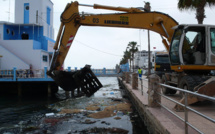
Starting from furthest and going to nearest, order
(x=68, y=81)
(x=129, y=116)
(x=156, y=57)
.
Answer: (x=156, y=57), (x=68, y=81), (x=129, y=116)

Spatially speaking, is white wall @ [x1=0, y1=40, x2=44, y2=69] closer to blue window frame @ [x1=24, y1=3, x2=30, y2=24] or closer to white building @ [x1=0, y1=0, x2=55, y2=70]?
white building @ [x1=0, y1=0, x2=55, y2=70]

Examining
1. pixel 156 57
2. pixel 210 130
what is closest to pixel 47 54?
pixel 156 57

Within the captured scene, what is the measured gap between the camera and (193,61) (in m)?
6.77

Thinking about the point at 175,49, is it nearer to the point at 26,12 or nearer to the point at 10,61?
the point at 10,61

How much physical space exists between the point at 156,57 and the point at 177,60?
27.8 feet

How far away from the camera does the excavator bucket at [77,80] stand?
8570 millimetres

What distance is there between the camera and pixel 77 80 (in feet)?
28.1

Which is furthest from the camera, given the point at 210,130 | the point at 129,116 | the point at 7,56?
the point at 7,56

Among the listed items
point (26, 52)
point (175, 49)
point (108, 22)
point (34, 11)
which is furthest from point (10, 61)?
point (175, 49)

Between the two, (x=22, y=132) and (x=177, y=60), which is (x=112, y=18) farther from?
(x=22, y=132)

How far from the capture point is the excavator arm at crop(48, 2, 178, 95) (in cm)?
917

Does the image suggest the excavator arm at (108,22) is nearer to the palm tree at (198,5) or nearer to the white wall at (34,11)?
the palm tree at (198,5)

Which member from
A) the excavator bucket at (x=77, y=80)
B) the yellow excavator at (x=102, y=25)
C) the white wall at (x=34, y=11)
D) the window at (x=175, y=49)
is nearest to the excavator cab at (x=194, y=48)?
the window at (x=175, y=49)

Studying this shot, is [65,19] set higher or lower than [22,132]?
higher
